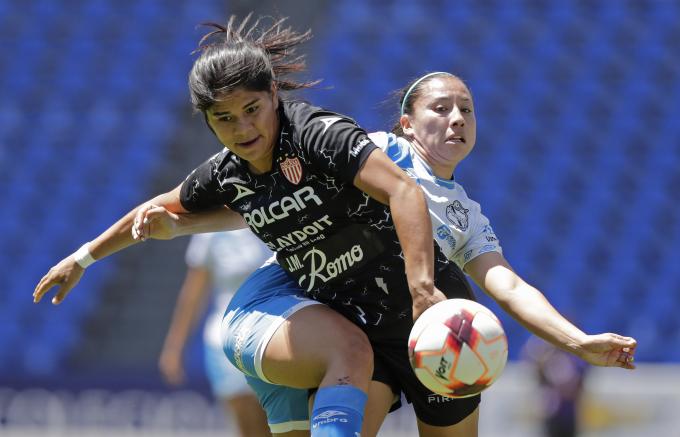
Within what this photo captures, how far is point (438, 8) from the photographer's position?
11812 mm

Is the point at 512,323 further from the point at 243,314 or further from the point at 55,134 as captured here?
the point at 243,314

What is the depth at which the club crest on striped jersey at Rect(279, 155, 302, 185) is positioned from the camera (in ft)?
12.1

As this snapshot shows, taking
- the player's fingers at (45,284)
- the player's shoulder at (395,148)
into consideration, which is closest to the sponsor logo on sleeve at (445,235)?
the player's shoulder at (395,148)

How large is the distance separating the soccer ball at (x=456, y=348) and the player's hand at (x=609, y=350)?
1.19ft

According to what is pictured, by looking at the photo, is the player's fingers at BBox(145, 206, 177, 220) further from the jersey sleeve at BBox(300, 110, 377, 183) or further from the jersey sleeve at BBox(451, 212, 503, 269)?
the jersey sleeve at BBox(451, 212, 503, 269)

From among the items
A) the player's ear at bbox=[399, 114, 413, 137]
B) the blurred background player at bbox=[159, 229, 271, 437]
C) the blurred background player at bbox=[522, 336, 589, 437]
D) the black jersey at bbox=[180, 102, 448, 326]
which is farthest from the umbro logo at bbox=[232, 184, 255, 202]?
the blurred background player at bbox=[522, 336, 589, 437]

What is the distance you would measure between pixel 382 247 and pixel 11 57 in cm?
916

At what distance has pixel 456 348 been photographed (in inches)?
130

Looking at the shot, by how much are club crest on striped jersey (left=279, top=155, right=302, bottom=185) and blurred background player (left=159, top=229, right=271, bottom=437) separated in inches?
67.1

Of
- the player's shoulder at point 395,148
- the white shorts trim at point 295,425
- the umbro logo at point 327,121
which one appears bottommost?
the white shorts trim at point 295,425

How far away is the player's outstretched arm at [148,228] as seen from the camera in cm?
404

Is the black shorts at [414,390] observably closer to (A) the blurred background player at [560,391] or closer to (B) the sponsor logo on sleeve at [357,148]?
(B) the sponsor logo on sleeve at [357,148]

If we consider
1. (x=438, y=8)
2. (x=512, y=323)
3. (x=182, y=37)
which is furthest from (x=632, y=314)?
(x=182, y=37)

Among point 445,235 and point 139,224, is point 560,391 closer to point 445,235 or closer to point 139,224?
point 445,235
